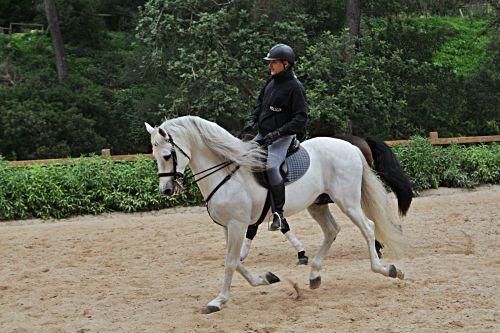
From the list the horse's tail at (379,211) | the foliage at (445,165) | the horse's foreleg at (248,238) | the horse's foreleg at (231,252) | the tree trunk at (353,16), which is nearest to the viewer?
the horse's foreleg at (231,252)

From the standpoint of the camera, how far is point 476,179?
16.0 m

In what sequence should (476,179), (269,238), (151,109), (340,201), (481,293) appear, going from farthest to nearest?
(151,109) < (476,179) < (269,238) < (340,201) < (481,293)

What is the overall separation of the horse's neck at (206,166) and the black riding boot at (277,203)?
0.51 metres

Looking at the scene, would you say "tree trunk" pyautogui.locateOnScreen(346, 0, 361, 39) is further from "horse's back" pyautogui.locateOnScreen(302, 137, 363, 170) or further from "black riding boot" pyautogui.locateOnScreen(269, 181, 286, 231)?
"black riding boot" pyautogui.locateOnScreen(269, 181, 286, 231)

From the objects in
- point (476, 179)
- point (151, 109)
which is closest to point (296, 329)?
point (476, 179)

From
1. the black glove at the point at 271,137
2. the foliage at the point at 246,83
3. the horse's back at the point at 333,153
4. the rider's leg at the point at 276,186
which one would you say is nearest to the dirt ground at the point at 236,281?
the rider's leg at the point at 276,186

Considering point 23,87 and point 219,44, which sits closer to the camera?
point 219,44

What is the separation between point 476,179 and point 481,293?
10165 millimetres

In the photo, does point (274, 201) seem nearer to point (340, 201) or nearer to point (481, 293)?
point (340, 201)

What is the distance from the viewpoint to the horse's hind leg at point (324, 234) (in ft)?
22.9

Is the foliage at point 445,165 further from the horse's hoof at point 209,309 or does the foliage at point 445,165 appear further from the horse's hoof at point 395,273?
the horse's hoof at point 209,309

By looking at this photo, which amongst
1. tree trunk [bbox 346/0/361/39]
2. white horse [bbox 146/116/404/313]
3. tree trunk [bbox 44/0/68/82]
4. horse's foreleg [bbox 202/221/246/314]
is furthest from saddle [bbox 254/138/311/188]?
tree trunk [bbox 44/0/68/82]

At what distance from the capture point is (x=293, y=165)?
22.7 feet

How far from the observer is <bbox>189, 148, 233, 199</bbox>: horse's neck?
6.50 metres
